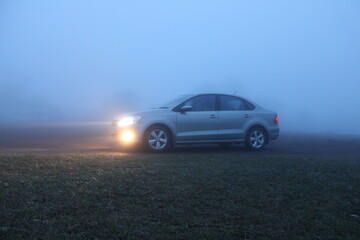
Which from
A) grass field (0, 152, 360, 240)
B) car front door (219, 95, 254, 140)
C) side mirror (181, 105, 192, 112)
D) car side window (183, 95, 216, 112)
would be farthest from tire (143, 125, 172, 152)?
grass field (0, 152, 360, 240)

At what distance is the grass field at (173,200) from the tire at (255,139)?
346 centimetres

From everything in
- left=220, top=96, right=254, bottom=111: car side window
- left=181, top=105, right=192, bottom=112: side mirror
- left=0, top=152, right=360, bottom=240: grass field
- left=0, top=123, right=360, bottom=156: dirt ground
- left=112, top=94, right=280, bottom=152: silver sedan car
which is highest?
left=220, top=96, right=254, bottom=111: car side window

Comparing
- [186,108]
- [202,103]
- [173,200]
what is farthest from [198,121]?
[173,200]

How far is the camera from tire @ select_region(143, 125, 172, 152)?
10.1 metres

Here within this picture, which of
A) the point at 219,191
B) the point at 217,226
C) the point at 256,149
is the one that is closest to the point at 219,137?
the point at 256,149

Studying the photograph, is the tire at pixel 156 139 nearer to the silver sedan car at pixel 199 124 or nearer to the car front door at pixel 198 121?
the silver sedan car at pixel 199 124

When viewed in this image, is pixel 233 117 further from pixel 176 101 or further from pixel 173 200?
pixel 173 200

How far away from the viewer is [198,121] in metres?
10.6

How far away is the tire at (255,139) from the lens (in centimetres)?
1120

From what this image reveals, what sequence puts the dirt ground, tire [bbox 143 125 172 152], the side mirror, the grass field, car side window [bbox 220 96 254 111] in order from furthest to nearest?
car side window [bbox 220 96 254 111]
the dirt ground
the side mirror
tire [bbox 143 125 172 152]
the grass field

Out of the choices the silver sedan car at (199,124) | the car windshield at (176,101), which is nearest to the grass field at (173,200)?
the silver sedan car at (199,124)

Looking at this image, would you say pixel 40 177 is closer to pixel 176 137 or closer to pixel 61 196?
pixel 61 196

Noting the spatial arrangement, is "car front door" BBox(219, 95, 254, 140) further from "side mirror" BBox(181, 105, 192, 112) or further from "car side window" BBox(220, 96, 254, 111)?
"side mirror" BBox(181, 105, 192, 112)

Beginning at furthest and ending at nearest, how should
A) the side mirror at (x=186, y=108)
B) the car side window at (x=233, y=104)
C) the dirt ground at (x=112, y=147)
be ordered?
the car side window at (x=233, y=104) < the dirt ground at (x=112, y=147) < the side mirror at (x=186, y=108)
